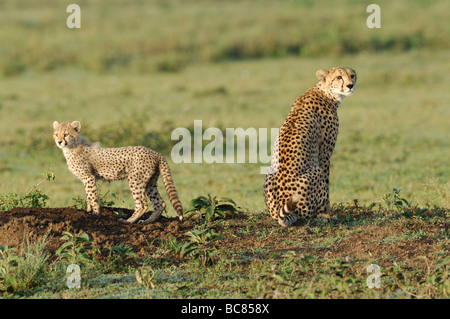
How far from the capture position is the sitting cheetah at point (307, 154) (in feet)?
23.9

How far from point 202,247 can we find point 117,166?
134 cm

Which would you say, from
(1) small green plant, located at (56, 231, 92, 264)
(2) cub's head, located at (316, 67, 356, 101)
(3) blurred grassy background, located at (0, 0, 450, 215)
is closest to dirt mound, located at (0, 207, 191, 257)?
(1) small green plant, located at (56, 231, 92, 264)

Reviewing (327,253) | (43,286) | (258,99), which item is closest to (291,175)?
(327,253)

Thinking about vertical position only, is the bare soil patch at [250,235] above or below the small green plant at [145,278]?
above

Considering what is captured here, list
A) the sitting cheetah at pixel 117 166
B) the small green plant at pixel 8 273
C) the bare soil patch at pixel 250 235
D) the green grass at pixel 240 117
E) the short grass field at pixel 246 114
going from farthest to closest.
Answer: the green grass at pixel 240 117 → the sitting cheetah at pixel 117 166 → the bare soil patch at pixel 250 235 → the short grass field at pixel 246 114 → the small green plant at pixel 8 273

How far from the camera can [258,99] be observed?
17.9 metres

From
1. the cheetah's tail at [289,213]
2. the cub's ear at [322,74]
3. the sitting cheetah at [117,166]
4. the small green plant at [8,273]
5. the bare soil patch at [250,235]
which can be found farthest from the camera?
the cub's ear at [322,74]

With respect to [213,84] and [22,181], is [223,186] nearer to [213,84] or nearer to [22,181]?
[22,181]

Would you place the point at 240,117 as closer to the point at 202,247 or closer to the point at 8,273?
the point at 202,247

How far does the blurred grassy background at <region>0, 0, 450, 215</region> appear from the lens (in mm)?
11656

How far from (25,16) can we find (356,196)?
21.8 m

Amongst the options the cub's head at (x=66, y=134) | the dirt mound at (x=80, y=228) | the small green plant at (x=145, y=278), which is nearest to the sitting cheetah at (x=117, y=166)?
the cub's head at (x=66, y=134)

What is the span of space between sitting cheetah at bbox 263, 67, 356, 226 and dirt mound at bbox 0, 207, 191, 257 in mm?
911

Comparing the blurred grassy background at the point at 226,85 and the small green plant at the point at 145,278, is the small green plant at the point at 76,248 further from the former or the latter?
the blurred grassy background at the point at 226,85
